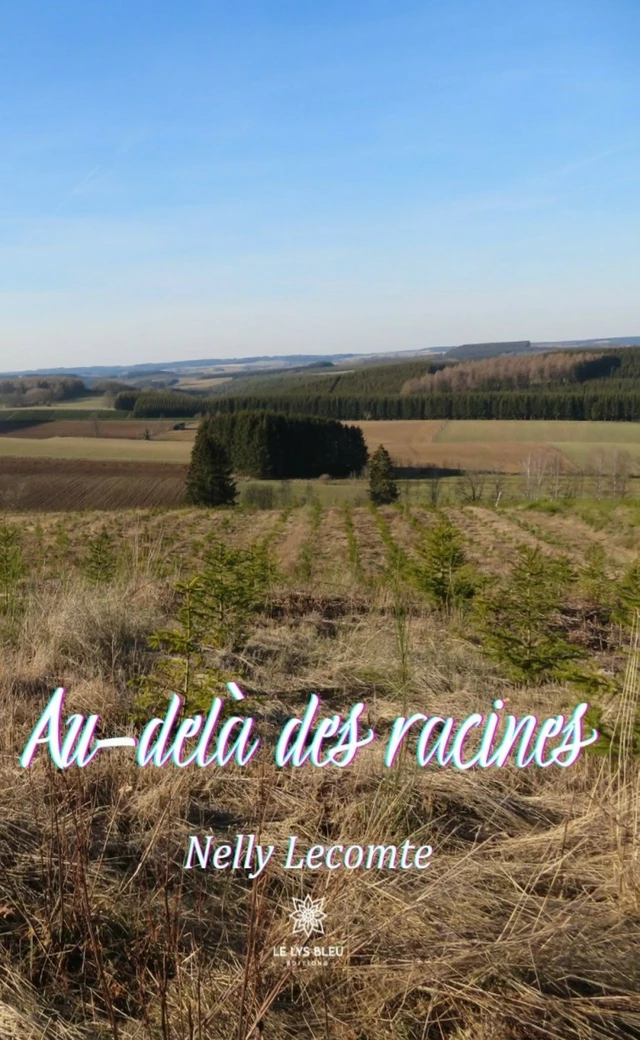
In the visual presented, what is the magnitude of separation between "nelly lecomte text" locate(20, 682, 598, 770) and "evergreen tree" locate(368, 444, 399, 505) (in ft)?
132

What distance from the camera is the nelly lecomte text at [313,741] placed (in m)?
2.75

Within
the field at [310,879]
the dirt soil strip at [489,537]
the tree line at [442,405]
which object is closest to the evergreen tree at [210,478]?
the dirt soil strip at [489,537]

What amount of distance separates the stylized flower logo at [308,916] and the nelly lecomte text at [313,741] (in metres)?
0.73

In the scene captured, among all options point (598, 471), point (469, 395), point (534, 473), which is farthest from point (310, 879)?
point (469, 395)

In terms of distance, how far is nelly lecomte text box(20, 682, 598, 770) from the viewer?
2748 mm

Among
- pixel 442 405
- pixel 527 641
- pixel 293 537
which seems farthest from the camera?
pixel 442 405

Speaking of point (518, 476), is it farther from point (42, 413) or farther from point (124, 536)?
point (42, 413)

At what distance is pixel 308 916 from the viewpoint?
197 cm

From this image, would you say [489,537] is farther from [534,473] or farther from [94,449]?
[94,449]

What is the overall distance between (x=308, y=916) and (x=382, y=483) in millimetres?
44149

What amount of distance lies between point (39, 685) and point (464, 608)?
14.9ft

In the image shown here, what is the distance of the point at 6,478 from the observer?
51.0 meters

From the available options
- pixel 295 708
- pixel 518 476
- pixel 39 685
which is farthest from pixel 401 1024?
pixel 518 476

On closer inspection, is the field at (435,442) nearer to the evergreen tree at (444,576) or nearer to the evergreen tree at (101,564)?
the evergreen tree at (444,576)
